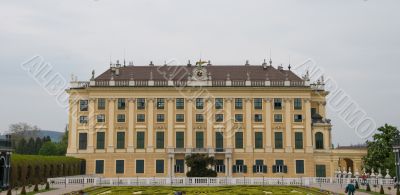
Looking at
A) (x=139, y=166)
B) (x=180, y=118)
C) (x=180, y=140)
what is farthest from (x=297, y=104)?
(x=139, y=166)

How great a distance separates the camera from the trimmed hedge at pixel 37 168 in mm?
42938

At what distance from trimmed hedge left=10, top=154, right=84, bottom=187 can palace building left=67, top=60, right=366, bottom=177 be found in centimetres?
615

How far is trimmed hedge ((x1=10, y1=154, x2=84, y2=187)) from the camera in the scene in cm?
4294

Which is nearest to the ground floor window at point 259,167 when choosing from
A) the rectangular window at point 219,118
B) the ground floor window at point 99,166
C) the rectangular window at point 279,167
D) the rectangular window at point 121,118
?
the rectangular window at point 279,167

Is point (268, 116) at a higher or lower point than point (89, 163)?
higher

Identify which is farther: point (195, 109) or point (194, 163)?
point (195, 109)

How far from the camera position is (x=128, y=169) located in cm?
6625

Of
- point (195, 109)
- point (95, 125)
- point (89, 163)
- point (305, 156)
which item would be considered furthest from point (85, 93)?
point (305, 156)

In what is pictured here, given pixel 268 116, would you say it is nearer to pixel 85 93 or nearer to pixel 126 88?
pixel 126 88

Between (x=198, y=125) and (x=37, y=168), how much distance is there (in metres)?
24.3

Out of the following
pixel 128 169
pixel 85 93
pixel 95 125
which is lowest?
pixel 128 169

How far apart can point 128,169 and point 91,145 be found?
230 inches

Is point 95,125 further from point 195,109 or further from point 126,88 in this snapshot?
point 195,109

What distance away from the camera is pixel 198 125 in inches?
2645
